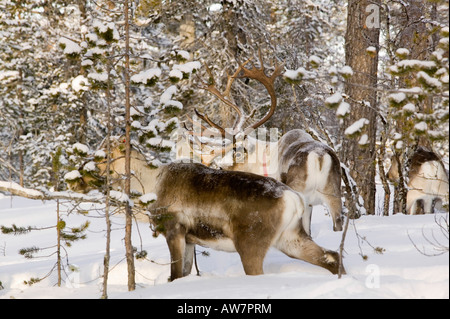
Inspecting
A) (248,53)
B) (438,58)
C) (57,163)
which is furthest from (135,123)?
(248,53)

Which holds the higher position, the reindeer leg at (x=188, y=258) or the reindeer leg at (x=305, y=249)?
the reindeer leg at (x=305, y=249)

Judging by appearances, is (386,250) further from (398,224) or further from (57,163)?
(57,163)

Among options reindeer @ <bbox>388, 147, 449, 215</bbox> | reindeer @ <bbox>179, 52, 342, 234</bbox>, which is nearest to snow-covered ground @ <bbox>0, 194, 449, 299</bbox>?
reindeer @ <bbox>179, 52, 342, 234</bbox>

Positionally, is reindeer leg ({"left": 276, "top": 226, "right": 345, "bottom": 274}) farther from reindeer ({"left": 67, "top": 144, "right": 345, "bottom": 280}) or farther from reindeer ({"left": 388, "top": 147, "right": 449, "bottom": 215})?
reindeer ({"left": 388, "top": 147, "right": 449, "bottom": 215})

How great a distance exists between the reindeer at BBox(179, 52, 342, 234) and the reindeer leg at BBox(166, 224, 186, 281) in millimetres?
2016

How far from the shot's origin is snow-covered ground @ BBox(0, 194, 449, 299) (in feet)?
10.8

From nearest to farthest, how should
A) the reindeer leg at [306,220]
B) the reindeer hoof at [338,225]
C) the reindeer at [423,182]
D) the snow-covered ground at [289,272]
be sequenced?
the snow-covered ground at [289,272] → the reindeer leg at [306,220] → the reindeer hoof at [338,225] → the reindeer at [423,182]

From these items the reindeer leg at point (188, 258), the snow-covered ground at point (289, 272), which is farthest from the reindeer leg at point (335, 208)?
the reindeer leg at point (188, 258)

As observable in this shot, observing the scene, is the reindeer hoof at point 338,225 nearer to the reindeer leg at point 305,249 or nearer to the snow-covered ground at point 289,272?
the snow-covered ground at point 289,272

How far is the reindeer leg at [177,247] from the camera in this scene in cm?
492

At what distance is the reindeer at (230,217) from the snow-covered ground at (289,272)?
→ 0.79 feet

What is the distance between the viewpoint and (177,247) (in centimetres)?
493

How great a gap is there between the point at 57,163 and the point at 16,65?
44.1 feet

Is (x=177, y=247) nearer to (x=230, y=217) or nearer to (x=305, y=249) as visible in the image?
(x=230, y=217)
